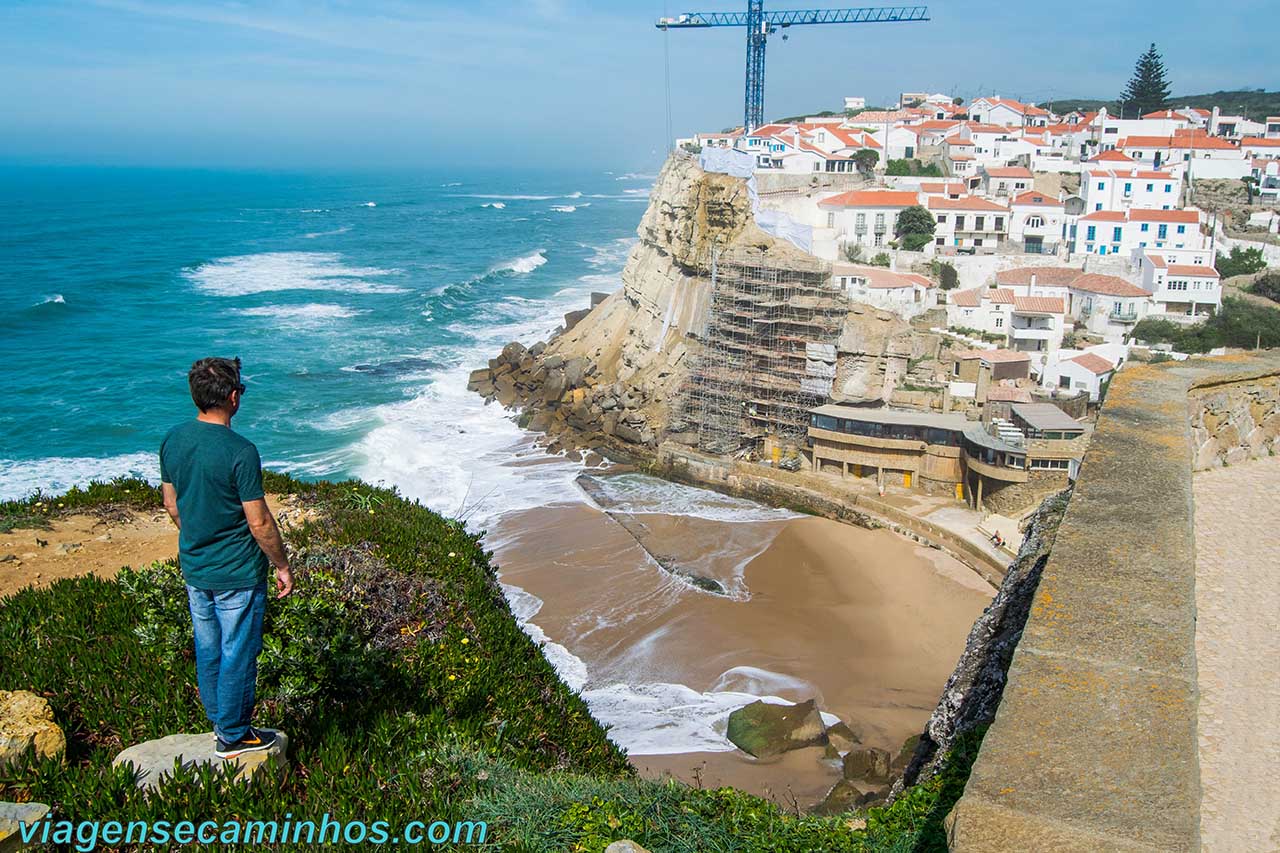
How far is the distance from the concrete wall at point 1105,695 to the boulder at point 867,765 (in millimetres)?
8903

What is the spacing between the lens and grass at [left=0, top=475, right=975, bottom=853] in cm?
384

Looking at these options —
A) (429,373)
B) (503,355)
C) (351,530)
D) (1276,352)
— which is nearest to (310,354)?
(429,373)

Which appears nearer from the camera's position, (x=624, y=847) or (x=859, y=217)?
(x=624, y=847)

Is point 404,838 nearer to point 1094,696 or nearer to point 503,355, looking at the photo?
point 1094,696

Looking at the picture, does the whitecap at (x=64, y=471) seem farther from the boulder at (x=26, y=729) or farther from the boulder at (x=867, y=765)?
the boulder at (x=26, y=729)

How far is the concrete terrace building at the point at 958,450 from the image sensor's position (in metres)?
21.8

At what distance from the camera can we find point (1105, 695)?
276 centimetres

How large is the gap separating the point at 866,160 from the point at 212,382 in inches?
1920

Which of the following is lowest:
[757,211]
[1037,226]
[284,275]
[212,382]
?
[284,275]

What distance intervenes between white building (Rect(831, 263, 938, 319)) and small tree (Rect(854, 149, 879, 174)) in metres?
16.6

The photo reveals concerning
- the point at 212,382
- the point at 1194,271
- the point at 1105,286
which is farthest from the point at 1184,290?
the point at 212,382

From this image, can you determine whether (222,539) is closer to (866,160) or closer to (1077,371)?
(1077,371)

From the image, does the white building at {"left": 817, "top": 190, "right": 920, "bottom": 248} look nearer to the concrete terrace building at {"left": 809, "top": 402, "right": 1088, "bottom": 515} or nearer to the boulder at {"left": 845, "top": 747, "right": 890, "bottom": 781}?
the concrete terrace building at {"left": 809, "top": 402, "right": 1088, "bottom": 515}

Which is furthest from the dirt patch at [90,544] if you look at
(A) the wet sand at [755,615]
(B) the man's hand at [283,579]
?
(A) the wet sand at [755,615]
